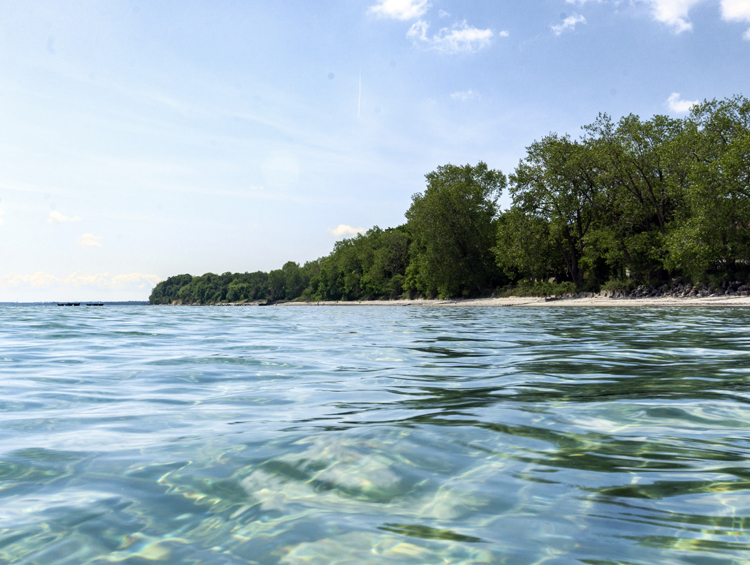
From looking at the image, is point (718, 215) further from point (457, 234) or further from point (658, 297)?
point (457, 234)

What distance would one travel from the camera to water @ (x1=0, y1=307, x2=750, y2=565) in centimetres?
220

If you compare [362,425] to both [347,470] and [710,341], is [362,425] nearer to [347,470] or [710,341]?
[347,470]

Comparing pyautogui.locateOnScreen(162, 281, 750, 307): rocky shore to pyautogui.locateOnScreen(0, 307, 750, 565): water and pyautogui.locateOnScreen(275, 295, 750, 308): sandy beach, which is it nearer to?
pyautogui.locateOnScreen(275, 295, 750, 308): sandy beach

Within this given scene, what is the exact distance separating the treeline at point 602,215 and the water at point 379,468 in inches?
1333

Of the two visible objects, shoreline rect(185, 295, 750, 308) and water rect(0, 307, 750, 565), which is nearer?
water rect(0, 307, 750, 565)

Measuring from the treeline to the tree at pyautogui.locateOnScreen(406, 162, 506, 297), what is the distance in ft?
→ 0.43

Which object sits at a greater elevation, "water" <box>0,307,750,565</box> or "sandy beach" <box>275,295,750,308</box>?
"water" <box>0,307,750,565</box>

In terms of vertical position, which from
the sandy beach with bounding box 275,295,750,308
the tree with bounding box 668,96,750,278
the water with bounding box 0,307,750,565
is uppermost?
the tree with bounding box 668,96,750,278

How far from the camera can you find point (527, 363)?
791 cm

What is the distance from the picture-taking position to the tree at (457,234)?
60.3 meters

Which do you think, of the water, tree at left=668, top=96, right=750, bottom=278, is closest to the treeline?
tree at left=668, top=96, right=750, bottom=278

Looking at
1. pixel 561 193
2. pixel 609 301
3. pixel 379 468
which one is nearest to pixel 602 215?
pixel 561 193

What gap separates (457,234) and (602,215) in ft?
59.0

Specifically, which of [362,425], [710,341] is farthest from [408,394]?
[710,341]
